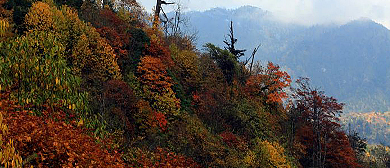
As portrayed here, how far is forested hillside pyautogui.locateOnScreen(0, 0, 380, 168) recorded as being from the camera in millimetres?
6484

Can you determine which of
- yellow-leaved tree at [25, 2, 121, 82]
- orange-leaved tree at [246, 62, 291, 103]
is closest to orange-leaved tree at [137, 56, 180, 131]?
yellow-leaved tree at [25, 2, 121, 82]

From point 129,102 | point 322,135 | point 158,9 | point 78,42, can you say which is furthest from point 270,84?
point 78,42

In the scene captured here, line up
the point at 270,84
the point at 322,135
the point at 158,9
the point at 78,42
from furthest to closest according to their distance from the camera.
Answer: the point at 270,84 < the point at 322,135 < the point at 158,9 < the point at 78,42

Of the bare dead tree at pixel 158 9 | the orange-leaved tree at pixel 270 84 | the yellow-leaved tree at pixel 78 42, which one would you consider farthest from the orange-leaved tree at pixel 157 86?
the orange-leaved tree at pixel 270 84

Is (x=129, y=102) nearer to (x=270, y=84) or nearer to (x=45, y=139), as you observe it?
(x=45, y=139)

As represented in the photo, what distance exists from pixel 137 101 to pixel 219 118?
28.3 ft

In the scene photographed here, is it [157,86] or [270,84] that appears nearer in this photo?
[157,86]

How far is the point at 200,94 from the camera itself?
80.4 ft

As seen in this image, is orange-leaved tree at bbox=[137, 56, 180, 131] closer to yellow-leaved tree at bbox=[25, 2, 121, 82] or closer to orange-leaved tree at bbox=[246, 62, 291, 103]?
yellow-leaved tree at bbox=[25, 2, 121, 82]

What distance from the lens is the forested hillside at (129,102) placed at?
6.48m

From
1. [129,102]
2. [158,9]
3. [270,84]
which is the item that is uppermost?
[158,9]

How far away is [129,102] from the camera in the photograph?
1703 cm

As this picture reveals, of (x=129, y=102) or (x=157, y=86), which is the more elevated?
(x=157, y=86)

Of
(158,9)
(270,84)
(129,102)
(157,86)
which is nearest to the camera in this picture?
(129,102)
